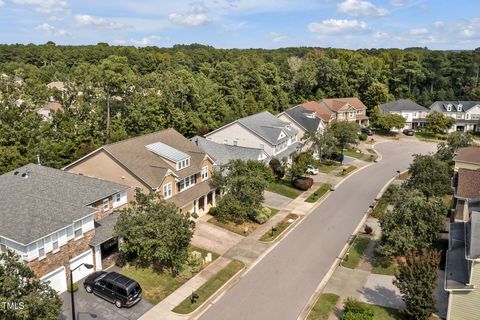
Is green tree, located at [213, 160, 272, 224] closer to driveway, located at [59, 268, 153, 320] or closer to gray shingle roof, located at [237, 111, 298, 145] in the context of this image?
driveway, located at [59, 268, 153, 320]

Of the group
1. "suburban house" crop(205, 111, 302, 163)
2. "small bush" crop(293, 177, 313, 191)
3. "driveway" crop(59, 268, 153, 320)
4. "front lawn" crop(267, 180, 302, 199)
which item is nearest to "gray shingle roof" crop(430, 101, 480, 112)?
"suburban house" crop(205, 111, 302, 163)

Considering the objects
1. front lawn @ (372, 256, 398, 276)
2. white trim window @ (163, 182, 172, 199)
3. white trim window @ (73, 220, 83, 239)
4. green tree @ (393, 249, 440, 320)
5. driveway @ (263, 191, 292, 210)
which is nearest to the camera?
green tree @ (393, 249, 440, 320)

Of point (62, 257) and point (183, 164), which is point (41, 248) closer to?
point (62, 257)

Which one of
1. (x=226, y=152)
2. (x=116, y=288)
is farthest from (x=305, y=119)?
(x=116, y=288)

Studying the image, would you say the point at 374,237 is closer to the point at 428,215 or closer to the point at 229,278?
the point at 428,215

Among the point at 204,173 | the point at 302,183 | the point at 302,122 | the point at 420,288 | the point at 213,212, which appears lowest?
the point at 213,212

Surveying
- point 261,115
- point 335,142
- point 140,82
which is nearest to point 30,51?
point 140,82
